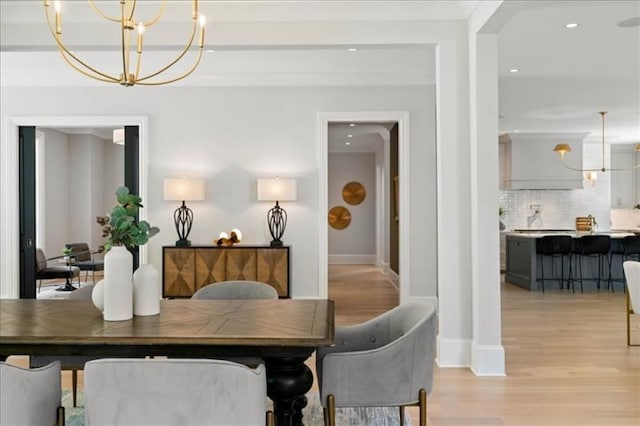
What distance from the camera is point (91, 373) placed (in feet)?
5.15

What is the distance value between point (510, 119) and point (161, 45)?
6.70 meters

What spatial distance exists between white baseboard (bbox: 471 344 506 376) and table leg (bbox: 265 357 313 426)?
203 centimetres

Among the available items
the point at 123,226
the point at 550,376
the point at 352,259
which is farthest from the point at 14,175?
the point at 352,259

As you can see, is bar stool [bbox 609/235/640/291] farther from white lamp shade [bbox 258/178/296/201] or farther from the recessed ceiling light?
white lamp shade [bbox 258/178/296/201]

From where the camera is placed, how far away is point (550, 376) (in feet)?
12.3

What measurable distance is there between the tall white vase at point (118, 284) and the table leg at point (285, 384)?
2.21 feet

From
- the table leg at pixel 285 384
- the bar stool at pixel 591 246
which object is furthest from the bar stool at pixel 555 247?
the table leg at pixel 285 384

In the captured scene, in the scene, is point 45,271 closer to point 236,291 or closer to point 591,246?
point 236,291

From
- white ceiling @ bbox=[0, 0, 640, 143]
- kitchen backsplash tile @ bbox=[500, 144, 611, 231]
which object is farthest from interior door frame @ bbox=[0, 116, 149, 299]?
kitchen backsplash tile @ bbox=[500, 144, 611, 231]

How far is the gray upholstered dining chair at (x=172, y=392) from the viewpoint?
5.08 feet

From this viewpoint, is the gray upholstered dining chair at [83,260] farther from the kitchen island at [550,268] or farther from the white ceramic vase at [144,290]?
the kitchen island at [550,268]

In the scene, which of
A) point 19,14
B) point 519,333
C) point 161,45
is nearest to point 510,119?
point 519,333

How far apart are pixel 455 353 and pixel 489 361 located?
0.94 ft

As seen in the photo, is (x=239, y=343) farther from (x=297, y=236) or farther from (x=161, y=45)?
(x=297, y=236)
